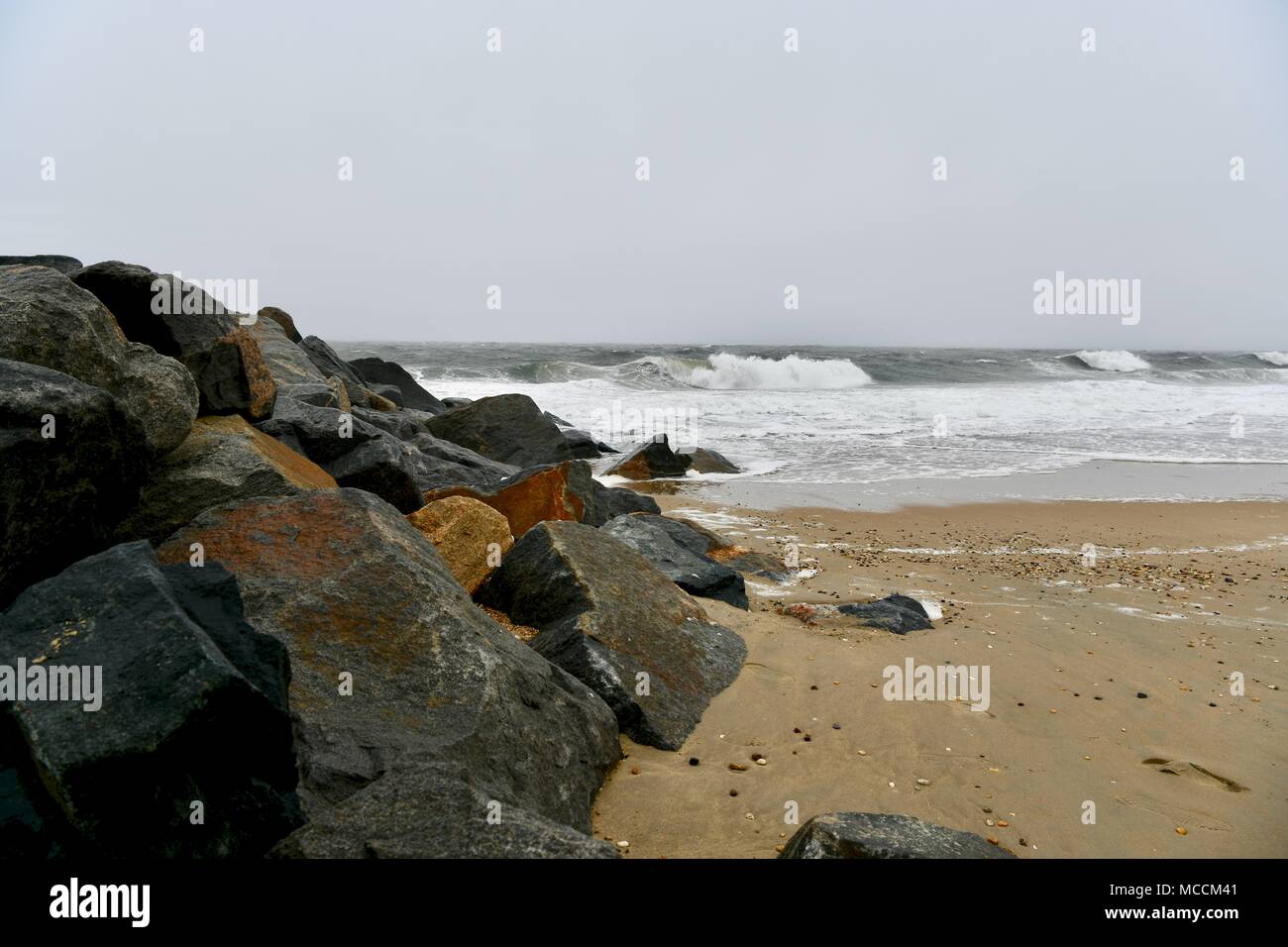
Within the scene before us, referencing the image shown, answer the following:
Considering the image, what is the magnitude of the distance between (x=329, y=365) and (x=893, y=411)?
1807 centimetres

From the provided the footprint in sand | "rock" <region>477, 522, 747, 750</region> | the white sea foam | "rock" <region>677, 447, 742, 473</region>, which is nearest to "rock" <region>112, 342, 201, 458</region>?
"rock" <region>477, 522, 747, 750</region>

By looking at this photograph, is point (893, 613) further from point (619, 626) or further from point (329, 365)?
point (329, 365)

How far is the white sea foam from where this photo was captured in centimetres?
4859

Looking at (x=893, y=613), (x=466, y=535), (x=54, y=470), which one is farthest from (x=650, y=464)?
(x=54, y=470)

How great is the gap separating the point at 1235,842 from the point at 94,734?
4012 millimetres

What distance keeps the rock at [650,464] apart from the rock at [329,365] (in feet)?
14.4

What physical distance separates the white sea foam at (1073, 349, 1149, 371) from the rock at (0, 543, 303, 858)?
54.3m

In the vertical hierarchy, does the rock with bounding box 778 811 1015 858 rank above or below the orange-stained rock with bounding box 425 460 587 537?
below

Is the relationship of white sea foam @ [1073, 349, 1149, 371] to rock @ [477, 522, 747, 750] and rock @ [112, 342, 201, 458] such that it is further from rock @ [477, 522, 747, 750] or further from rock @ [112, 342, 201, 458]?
rock @ [112, 342, 201, 458]

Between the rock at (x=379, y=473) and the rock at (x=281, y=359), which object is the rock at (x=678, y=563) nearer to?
the rock at (x=379, y=473)

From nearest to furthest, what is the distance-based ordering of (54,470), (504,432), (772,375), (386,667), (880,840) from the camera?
(880,840), (54,470), (386,667), (504,432), (772,375)

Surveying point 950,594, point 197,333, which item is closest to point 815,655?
point 950,594

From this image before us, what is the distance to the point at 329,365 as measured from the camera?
1298 cm

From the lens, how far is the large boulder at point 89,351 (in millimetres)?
3625
